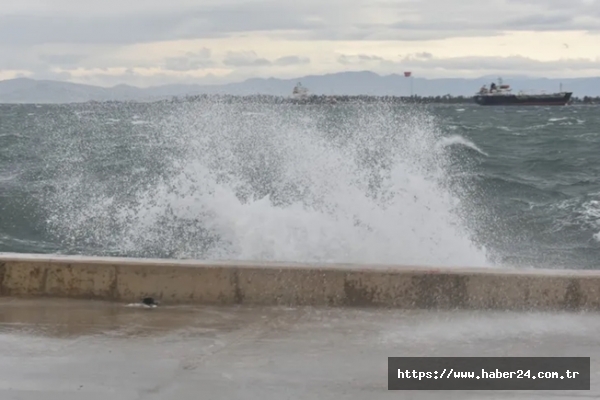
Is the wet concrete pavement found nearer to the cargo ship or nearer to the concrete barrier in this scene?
the concrete barrier

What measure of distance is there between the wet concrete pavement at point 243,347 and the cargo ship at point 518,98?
337 ft

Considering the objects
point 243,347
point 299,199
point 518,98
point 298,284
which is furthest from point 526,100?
point 243,347

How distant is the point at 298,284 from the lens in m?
6.76

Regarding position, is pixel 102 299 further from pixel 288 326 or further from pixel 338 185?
pixel 338 185

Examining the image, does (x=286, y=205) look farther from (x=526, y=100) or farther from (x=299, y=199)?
(x=526, y=100)

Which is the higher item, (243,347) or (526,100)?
(526,100)

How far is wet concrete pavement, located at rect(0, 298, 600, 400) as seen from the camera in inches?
191

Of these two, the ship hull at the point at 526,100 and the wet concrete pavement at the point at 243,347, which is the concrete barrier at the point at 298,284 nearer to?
the wet concrete pavement at the point at 243,347

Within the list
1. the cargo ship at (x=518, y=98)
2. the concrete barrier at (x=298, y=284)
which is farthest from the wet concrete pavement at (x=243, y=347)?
the cargo ship at (x=518, y=98)

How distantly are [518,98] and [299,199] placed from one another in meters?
94.9

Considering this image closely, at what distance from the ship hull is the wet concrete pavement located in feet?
337

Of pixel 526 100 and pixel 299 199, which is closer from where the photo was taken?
pixel 299 199

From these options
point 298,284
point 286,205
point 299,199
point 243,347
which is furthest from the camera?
point 299,199

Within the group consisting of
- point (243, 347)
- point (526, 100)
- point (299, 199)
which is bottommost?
point (243, 347)
